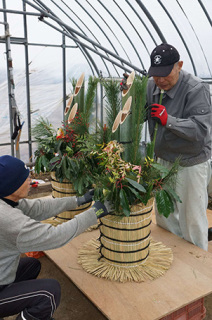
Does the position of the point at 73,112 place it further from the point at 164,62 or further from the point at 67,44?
the point at 67,44

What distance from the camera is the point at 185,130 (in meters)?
1.91

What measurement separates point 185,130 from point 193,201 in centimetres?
51

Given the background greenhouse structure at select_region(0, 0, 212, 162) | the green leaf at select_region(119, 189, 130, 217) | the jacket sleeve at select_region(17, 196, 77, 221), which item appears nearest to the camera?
the green leaf at select_region(119, 189, 130, 217)

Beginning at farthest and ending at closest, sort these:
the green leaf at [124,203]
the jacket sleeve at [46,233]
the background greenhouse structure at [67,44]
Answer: the background greenhouse structure at [67,44], the green leaf at [124,203], the jacket sleeve at [46,233]

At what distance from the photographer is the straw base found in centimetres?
170

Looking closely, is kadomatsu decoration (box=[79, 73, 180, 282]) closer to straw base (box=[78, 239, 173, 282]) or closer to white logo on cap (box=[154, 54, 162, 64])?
straw base (box=[78, 239, 173, 282])

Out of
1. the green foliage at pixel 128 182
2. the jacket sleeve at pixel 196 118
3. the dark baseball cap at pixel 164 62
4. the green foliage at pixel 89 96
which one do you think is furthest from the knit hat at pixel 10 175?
the dark baseball cap at pixel 164 62

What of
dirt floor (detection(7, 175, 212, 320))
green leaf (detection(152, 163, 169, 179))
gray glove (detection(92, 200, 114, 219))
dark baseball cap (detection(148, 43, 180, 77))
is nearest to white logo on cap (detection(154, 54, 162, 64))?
dark baseball cap (detection(148, 43, 180, 77))

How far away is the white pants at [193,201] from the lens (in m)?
2.09

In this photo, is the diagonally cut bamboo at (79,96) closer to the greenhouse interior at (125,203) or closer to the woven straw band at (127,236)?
the greenhouse interior at (125,203)

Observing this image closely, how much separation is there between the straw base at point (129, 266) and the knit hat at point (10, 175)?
658mm

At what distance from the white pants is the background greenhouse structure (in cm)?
225

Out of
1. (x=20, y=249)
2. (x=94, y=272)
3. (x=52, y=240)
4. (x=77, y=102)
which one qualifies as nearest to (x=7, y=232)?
(x=20, y=249)

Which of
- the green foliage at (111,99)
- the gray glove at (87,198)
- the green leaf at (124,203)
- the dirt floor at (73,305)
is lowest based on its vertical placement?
the dirt floor at (73,305)
